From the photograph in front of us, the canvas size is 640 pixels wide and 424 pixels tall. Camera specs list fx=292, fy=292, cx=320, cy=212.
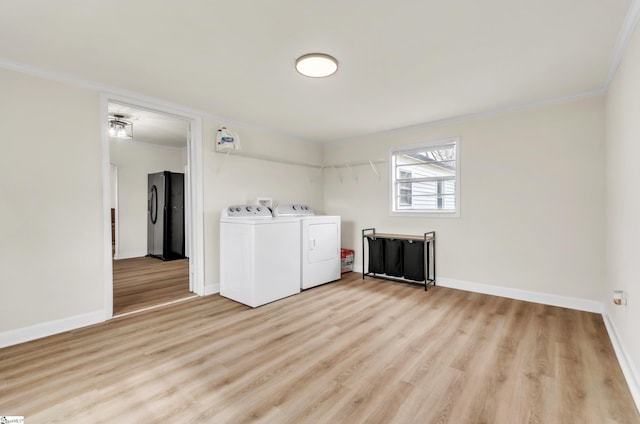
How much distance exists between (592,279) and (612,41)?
2232 millimetres

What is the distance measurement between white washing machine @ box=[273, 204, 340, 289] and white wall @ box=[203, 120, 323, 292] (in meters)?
0.43

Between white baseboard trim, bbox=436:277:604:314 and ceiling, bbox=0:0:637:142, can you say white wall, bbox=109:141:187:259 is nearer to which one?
ceiling, bbox=0:0:637:142

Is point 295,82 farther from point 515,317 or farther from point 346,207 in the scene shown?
point 515,317

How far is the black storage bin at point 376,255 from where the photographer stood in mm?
4261

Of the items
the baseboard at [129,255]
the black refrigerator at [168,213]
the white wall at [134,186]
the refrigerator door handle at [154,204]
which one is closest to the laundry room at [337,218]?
the black refrigerator at [168,213]

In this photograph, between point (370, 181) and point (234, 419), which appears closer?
point (234, 419)

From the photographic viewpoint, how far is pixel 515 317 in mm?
2859

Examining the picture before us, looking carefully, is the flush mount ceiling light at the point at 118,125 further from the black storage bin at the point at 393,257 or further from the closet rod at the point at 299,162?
the black storage bin at the point at 393,257

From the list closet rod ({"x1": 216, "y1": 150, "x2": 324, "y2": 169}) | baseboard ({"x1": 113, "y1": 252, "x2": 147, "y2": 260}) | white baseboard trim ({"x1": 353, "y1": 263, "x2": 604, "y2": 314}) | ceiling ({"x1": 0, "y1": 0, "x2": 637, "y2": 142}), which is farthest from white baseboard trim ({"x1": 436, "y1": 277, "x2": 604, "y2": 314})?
baseboard ({"x1": 113, "y1": 252, "x2": 147, "y2": 260})

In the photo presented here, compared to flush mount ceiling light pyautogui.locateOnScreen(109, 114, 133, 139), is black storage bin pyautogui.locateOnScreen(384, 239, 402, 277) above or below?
below

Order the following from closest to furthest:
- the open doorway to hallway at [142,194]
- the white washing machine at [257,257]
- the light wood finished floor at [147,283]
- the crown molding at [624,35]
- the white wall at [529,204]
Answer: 1. the crown molding at [624,35]
2. the white wall at [529,204]
3. the white washing machine at [257,257]
4. the light wood finished floor at [147,283]
5. the open doorway to hallway at [142,194]

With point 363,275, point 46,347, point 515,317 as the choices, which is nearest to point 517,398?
point 515,317

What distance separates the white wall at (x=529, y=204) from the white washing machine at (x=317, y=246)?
109 centimetres

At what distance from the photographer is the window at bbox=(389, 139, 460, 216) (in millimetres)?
3979
